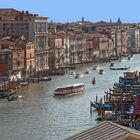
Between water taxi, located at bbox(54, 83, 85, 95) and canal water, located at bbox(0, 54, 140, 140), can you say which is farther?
water taxi, located at bbox(54, 83, 85, 95)

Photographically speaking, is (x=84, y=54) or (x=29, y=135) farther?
(x=84, y=54)

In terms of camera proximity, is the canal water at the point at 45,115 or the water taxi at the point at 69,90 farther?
the water taxi at the point at 69,90

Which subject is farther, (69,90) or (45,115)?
(69,90)

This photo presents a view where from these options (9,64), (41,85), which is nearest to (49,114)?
(41,85)

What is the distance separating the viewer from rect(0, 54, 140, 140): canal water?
8.70 meters

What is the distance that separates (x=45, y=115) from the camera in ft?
35.8

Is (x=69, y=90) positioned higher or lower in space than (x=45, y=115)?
higher

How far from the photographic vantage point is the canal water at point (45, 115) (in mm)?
8703

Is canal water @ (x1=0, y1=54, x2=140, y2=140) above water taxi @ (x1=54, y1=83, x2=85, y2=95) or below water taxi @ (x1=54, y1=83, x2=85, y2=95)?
below

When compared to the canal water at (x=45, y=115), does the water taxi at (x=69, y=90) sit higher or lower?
higher

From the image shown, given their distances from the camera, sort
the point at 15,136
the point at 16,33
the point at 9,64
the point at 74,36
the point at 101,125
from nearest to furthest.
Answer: the point at 101,125
the point at 15,136
the point at 9,64
the point at 16,33
the point at 74,36

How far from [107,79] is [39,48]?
4.75m

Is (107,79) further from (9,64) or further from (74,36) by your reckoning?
(74,36)

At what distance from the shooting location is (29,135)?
27.8 feet
